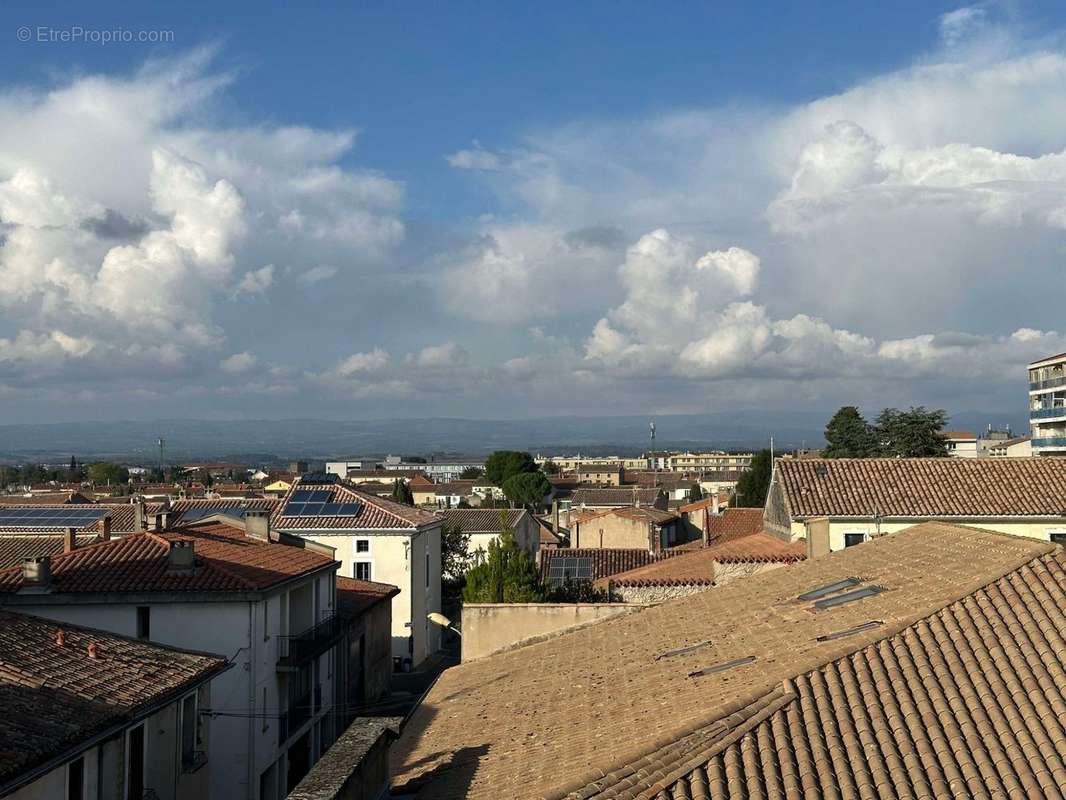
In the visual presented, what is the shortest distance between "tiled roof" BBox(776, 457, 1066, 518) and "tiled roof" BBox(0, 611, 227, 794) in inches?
729

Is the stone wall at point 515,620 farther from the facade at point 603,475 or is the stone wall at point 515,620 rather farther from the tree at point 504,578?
the facade at point 603,475

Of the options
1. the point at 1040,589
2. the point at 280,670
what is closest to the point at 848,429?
the point at 280,670

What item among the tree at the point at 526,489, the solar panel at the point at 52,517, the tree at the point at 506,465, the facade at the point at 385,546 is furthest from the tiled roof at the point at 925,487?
the tree at the point at 506,465

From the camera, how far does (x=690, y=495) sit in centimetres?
14212

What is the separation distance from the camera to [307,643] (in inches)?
1014

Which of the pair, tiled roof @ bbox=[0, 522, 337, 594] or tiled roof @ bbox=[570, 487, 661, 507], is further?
tiled roof @ bbox=[570, 487, 661, 507]

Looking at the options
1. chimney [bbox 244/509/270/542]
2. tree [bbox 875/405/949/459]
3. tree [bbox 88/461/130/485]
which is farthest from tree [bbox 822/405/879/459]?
tree [bbox 88/461/130/485]

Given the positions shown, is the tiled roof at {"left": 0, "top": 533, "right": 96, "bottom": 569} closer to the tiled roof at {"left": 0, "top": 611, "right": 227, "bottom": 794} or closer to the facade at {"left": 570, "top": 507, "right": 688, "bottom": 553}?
the tiled roof at {"left": 0, "top": 611, "right": 227, "bottom": 794}

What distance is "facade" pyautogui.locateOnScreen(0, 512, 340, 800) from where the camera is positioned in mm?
22156

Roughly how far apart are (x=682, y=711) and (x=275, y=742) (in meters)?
15.9

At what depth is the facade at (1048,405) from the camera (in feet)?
275

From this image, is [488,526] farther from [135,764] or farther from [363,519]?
[135,764]

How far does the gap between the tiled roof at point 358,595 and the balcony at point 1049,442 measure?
66633 mm

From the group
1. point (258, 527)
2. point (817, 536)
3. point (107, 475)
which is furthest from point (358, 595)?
point (107, 475)
